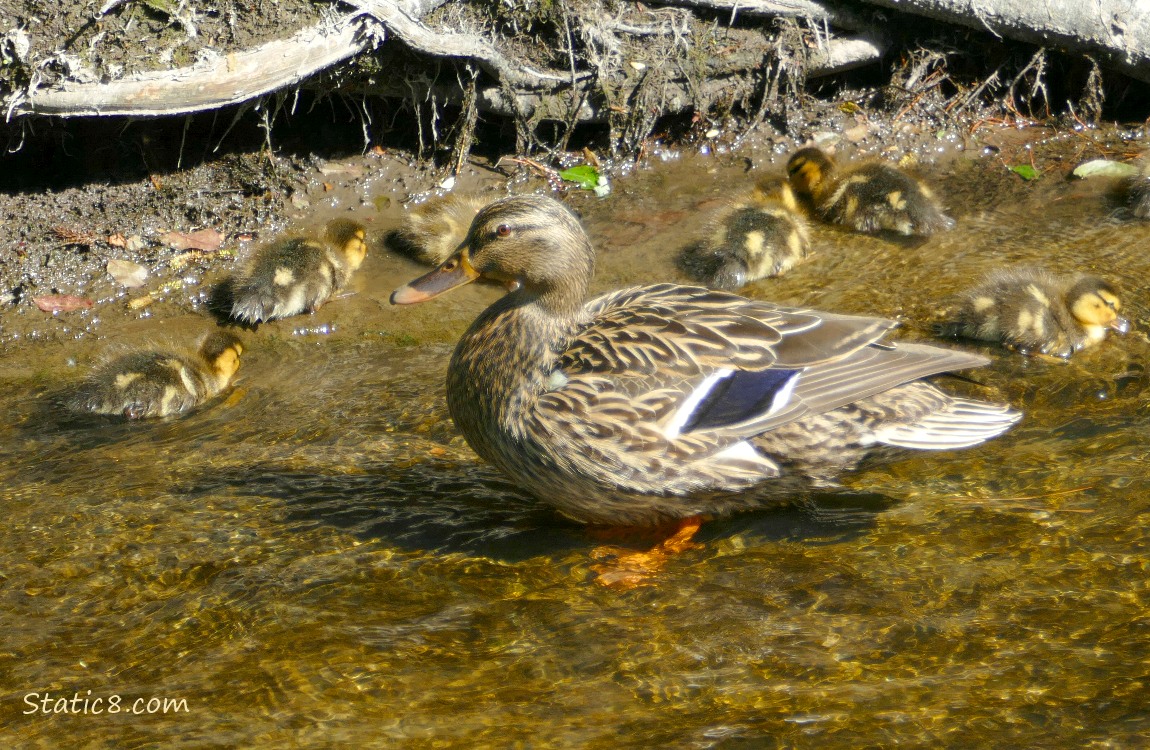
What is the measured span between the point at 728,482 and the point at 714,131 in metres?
3.58

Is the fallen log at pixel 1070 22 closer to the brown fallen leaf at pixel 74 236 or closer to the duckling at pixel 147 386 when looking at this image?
the duckling at pixel 147 386

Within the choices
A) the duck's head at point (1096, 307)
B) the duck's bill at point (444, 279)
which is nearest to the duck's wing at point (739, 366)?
the duck's bill at point (444, 279)

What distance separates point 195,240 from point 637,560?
11.3ft

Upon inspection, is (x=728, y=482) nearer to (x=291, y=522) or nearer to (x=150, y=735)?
(x=291, y=522)

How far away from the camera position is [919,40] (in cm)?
626

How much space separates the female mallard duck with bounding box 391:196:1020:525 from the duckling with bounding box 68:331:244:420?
150 centimetres

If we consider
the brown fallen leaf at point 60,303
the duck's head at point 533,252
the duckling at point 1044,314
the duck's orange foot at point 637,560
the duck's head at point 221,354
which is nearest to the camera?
the duck's orange foot at point 637,560

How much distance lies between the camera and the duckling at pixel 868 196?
5258 mm

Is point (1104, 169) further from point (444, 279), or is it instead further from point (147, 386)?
point (147, 386)

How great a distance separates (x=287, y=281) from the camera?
4.96 meters

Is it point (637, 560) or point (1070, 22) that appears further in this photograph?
point (1070, 22)

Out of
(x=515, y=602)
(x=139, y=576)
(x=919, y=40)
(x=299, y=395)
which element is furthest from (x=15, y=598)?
(x=919, y=40)

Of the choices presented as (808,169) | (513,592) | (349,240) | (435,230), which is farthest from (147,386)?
(808,169)

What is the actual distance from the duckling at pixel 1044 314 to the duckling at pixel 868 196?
888 mm
